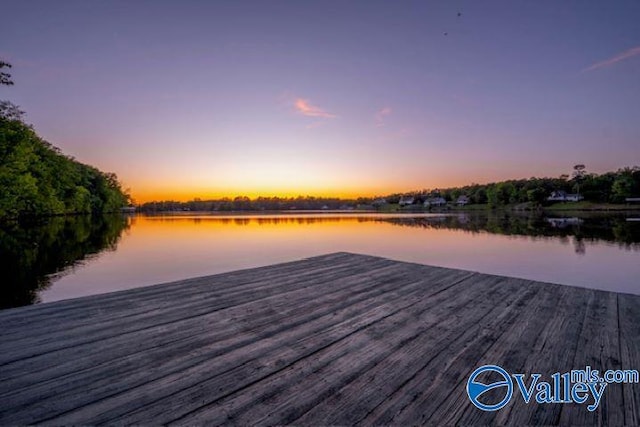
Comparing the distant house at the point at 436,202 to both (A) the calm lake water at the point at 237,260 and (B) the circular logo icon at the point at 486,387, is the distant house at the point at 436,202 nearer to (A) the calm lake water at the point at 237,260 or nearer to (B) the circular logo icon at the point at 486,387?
(A) the calm lake water at the point at 237,260

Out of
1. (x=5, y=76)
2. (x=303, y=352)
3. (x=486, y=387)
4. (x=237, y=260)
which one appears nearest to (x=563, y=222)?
(x=237, y=260)

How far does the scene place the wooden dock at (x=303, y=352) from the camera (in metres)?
1.37

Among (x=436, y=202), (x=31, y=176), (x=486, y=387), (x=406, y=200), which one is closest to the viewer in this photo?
(x=486, y=387)

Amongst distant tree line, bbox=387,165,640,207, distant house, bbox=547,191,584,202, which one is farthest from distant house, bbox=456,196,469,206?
distant house, bbox=547,191,584,202

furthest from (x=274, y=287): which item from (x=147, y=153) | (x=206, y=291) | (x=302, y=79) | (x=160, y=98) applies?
(x=147, y=153)

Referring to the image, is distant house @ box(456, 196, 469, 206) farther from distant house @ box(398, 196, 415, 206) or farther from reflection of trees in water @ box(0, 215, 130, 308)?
reflection of trees in water @ box(0, 215, 130, 308)

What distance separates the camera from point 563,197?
67125 millimetres

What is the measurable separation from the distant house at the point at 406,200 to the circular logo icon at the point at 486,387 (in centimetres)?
10449

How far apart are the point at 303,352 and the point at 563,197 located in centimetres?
8749

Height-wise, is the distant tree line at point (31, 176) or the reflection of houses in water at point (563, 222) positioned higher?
the distant tree line at point (31, 176)

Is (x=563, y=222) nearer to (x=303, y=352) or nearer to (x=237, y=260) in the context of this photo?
(x=237, y=260)

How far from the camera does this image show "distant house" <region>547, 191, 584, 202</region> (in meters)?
65.5

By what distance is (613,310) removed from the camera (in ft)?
9.64

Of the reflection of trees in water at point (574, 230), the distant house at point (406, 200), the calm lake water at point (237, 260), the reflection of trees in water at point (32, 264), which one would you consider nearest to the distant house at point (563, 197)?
the distant house at point (406, 200)
